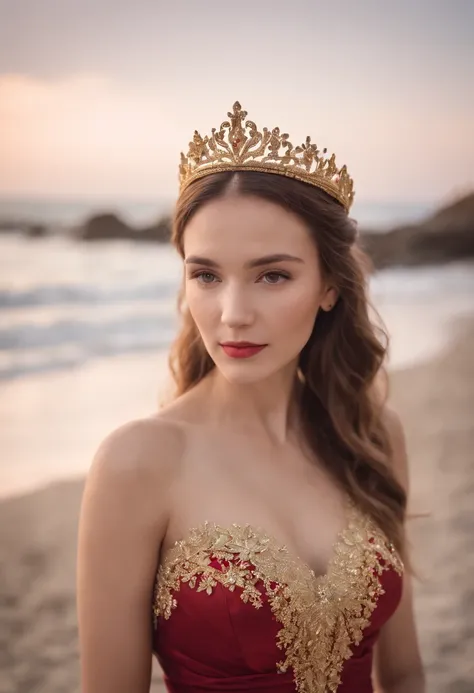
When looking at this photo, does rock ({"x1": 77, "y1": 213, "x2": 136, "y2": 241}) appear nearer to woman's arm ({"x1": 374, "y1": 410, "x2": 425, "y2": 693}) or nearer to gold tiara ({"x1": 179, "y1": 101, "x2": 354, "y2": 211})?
gold tiara ({"x1": 179, "y1": 101, "x2": 354, "y2": 211})

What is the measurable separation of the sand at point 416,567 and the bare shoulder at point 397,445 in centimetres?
45

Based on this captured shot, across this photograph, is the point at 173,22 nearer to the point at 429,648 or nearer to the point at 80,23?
the point at 80,23

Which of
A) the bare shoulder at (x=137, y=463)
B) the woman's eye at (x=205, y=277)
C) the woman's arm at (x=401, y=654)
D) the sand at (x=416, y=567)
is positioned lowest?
the sand at (x=416, y=567)

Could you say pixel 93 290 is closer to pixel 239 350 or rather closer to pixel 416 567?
pixel 416 567

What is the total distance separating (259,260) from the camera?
130 centimetres

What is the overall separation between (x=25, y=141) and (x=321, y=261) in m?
2.06

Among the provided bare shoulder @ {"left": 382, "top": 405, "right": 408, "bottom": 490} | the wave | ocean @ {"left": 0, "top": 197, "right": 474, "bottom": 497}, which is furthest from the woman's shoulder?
the wave

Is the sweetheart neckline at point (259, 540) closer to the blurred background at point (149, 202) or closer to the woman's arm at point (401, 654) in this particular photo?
the woman's arm at point (401, 654)

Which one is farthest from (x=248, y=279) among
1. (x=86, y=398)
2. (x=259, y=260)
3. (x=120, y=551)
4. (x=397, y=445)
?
(x=86, y=398)

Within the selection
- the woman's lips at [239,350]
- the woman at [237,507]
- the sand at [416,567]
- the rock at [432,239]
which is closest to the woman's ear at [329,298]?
the woman at [237,507]

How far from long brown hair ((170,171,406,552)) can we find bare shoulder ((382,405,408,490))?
22mm

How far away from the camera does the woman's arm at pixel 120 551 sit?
129cm

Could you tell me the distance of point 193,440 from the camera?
1.42 m

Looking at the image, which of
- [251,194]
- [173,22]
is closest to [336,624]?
[251,194]
